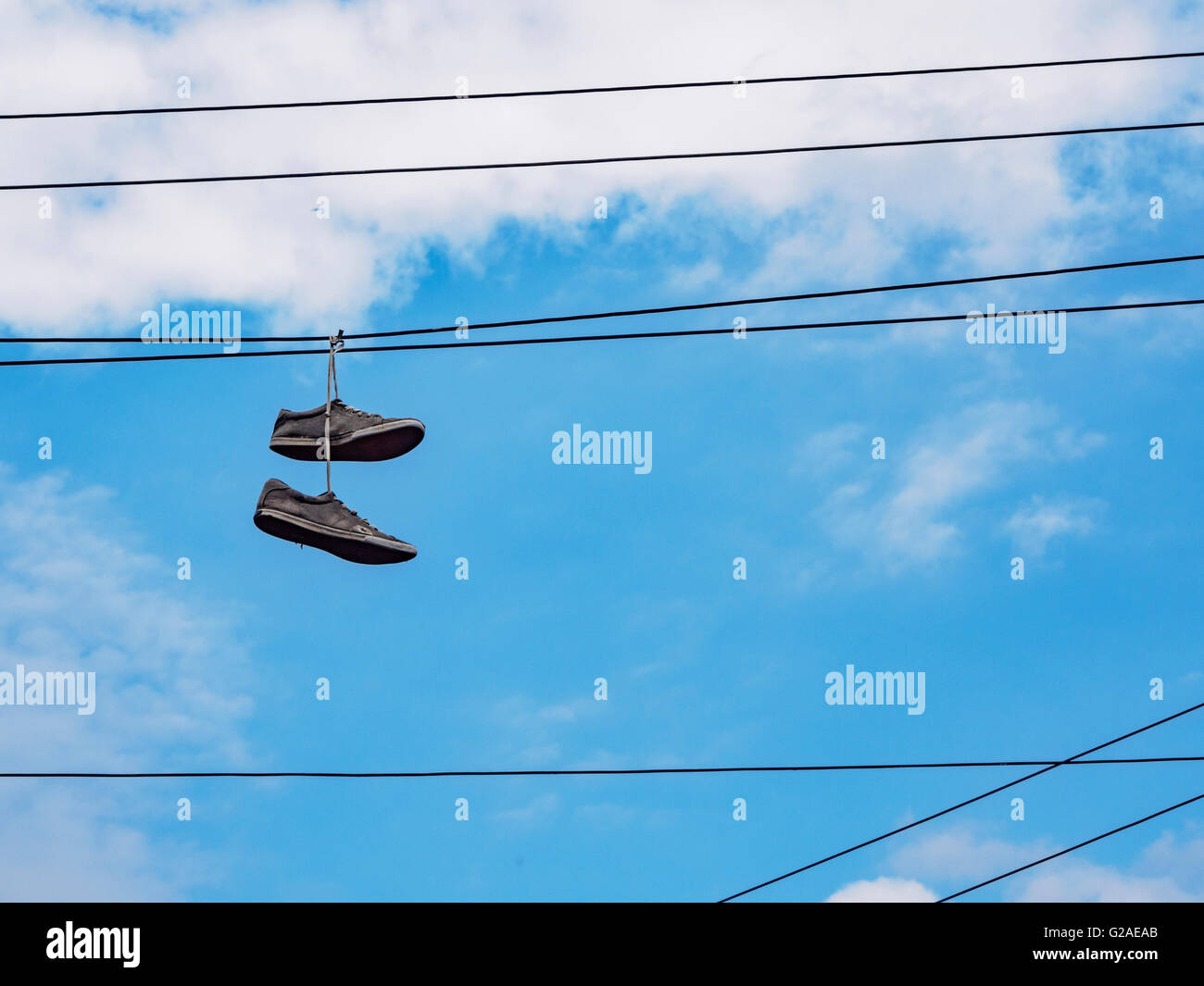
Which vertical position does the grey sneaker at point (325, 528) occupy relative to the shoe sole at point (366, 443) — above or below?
below

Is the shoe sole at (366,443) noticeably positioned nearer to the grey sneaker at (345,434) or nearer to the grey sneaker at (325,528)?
the grey sneaker at (345,434)

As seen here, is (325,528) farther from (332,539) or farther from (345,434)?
(345,434)

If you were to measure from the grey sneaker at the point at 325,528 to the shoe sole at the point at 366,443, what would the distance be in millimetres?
192

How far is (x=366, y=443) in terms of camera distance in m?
5.91

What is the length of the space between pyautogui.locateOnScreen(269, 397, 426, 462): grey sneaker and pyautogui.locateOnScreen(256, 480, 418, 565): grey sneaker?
21cm

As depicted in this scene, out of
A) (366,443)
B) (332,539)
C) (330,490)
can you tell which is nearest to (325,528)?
(332,539)

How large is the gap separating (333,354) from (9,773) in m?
2.19

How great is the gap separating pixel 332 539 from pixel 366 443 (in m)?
0.45

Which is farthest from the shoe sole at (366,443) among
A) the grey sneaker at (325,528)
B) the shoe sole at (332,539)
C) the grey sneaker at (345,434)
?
the shoe sole at (332,539)

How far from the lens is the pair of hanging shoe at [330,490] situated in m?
5.84

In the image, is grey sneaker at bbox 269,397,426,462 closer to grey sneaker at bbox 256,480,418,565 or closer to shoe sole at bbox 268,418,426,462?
shoe sole at bbox 268,418,426,462
